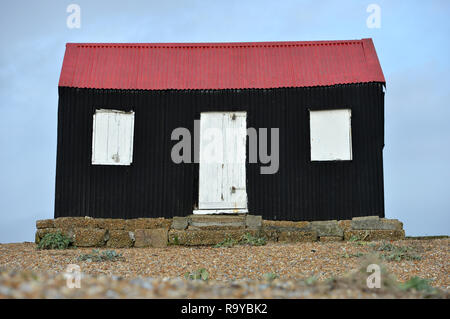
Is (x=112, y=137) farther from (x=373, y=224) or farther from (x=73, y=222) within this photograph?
(x=373, y=224)

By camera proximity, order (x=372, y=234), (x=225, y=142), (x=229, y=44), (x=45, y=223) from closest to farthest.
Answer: (x=372, y=234)
(x=45, y=223)
(x=225, y=142)
(x=229, y=44)

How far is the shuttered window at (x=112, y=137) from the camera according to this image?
1574 cm

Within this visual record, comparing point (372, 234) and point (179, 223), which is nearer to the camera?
point (372, 234)

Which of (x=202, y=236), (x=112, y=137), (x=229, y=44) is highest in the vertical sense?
(x=229, y=44)

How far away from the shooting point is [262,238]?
14852mm

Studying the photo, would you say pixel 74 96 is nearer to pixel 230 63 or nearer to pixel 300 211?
pixel 230 63

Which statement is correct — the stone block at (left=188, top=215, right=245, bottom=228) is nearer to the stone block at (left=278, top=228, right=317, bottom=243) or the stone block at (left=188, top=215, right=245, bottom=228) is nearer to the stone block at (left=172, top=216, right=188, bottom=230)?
the stone block at (left=172, top=216, right=188, bottom=230)

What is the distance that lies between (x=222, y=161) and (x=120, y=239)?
380 cm

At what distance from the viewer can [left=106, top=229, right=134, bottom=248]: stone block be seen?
15.1 metres

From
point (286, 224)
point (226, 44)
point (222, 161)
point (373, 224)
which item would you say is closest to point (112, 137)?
point (222, 161)

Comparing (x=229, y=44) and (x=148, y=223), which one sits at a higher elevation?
(x=229, y=44)

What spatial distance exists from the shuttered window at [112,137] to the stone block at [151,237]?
2.21 meters

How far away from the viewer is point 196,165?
15.7 m
